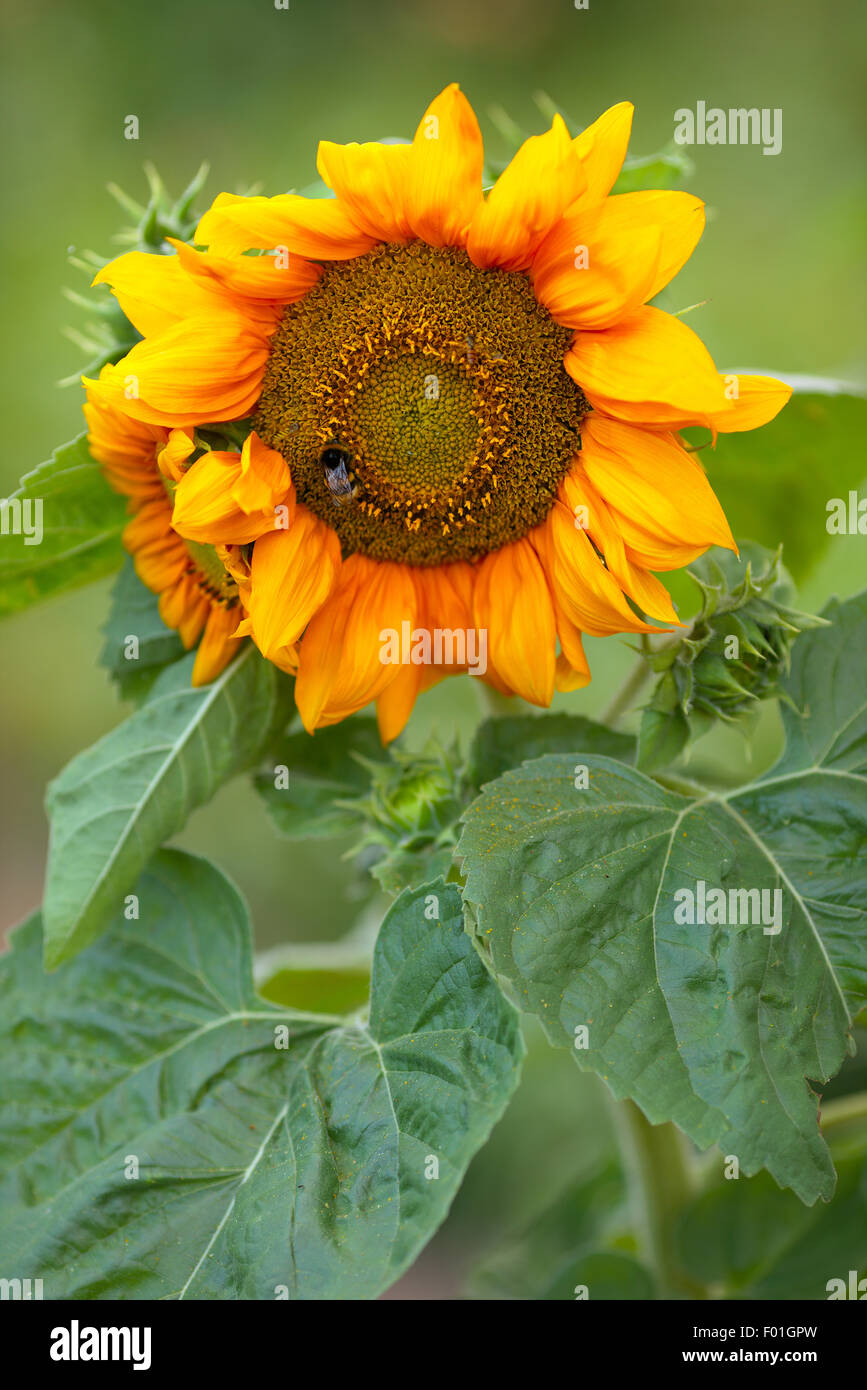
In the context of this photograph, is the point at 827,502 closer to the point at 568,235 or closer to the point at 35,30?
the point at 568,235

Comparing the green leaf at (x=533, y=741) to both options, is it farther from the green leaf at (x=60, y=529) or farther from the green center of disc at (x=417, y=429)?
the green leaf at (x=60, y=529)

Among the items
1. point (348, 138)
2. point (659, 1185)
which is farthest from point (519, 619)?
point (348, 138)

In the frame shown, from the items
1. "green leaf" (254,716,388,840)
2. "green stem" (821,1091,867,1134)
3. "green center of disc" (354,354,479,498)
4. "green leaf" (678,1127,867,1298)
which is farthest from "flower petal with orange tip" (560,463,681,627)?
"green leaf" (678,1127,867,1298)

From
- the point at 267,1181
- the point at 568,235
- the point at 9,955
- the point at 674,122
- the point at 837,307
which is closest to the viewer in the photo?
the point at 568,235

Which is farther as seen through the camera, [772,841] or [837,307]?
[837,307]

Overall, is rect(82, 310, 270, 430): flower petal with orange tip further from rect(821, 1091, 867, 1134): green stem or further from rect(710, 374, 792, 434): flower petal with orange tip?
rect(821, 1091, 867, 1134): green stem

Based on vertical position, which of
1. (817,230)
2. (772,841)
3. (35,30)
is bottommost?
(772,841)

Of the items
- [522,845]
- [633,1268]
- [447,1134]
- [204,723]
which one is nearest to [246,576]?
[204,723]

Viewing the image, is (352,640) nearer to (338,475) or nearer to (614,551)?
(338,475)
